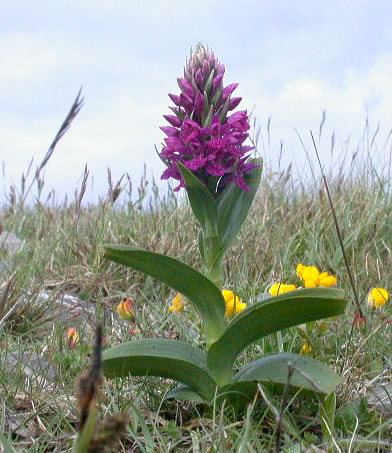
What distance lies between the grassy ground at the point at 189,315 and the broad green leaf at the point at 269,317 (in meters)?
0.14

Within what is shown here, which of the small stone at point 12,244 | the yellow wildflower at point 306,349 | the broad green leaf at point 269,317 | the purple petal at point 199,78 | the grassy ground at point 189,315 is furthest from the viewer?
the small stone at point 12,244

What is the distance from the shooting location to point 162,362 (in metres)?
1.89

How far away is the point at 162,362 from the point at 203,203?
1.43 feet

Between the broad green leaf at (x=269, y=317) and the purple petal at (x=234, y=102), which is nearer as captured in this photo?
the broad green leaf at (x=269, y=317)

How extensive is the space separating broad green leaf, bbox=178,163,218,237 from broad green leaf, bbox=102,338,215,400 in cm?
32

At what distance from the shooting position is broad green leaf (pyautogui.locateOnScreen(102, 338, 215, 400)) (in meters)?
1.86

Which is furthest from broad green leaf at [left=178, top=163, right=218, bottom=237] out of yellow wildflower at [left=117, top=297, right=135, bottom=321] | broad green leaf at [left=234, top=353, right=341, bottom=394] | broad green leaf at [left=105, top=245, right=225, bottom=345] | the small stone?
the small stone

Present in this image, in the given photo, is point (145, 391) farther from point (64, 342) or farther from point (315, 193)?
point (315, 193)

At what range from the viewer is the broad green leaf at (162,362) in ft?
6.09

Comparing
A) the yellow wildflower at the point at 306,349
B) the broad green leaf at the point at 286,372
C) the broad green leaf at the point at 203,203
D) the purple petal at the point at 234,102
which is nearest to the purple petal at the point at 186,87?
the purple petal at the point at 234,102

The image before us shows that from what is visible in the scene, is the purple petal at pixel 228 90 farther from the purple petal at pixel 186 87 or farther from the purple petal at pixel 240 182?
the purple petal at pixel 240 182

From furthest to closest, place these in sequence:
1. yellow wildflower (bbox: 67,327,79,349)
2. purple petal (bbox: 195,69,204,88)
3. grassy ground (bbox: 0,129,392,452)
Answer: yellow wildflower (bbox: 67,327,79,349), grassy ground (bbox: 0,129,392,452), purple petal (bbox: 195,69,204,88)

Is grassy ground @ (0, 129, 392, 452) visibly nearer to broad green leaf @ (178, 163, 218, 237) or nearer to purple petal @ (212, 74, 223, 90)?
A: broad green leaf @ (178, 163, 218, 237)

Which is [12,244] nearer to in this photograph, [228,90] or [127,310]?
[127,310]
